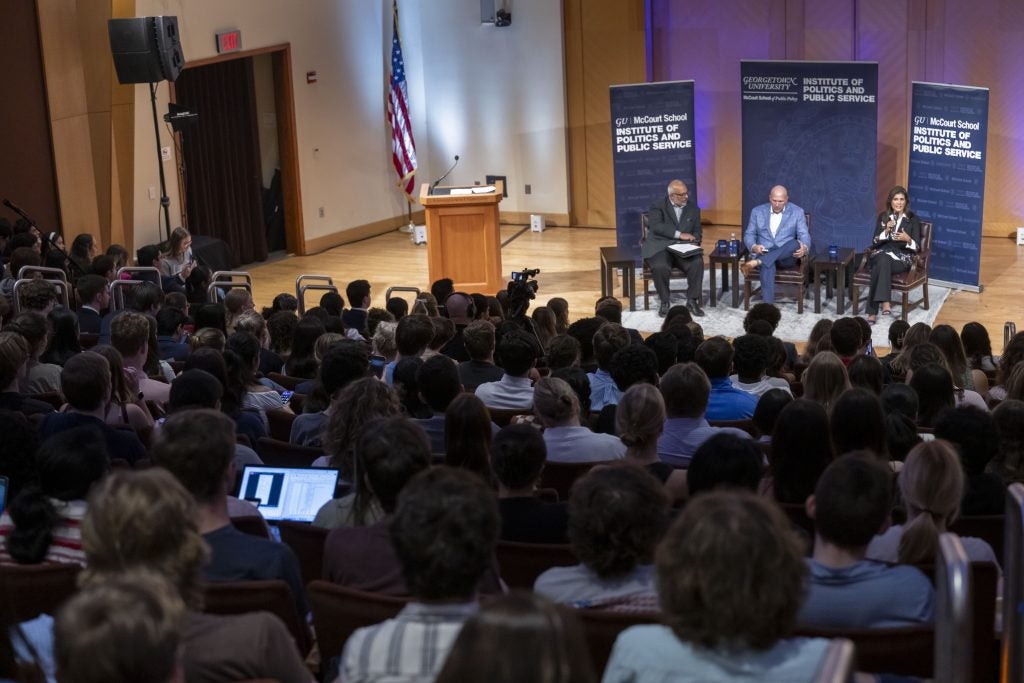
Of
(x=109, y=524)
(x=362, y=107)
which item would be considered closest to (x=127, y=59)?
(x=362, y=107)

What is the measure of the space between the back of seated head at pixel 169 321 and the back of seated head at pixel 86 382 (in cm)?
268

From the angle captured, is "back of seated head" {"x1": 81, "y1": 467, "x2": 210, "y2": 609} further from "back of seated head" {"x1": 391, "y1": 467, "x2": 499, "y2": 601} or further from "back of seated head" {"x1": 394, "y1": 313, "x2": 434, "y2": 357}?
"back of seated head" {"x1": 394, "y1": 313, "x2": 434, "y2": 357}

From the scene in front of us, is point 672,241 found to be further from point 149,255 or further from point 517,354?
point 517,354

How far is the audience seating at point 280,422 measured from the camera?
18.1ft

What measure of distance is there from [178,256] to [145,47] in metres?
1.87

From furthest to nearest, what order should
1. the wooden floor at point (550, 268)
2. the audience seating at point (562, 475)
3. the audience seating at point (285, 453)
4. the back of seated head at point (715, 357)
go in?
the wooden floor at point (550, 268)
the back of seated head at point (715, 357)
the audience seating at point (285, 453)
the audience seating at point (562, 475)

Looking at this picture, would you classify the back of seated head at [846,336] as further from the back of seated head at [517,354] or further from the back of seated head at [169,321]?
the back of seated head at [169,321]

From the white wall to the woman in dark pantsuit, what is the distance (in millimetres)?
5236

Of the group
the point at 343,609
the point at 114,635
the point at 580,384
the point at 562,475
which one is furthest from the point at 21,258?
the point at 114,635

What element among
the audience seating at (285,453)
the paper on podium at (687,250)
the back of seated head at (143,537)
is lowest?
the paper on podium at (687,250)

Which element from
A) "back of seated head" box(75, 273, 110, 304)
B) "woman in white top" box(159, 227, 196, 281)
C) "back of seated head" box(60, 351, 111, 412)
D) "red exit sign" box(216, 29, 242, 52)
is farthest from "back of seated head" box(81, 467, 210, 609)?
"red exit sign" box(216, 29, 242, 52)

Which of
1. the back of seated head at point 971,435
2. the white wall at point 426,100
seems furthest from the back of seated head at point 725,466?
the white wall at point 426,100

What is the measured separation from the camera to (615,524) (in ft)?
9.57

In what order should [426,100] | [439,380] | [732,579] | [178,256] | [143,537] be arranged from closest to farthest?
[732,579] < [143,537] < [439,380] < [178,256] < [426,100]
